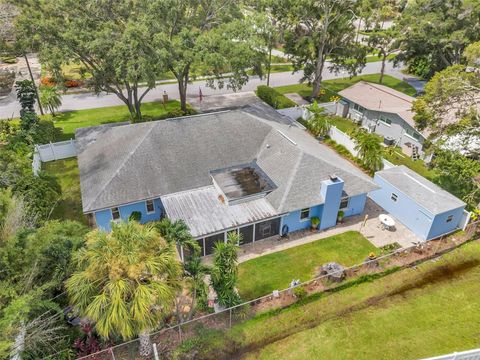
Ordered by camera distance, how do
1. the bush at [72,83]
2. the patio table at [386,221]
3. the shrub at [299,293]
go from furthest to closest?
1. the bush at [72,83]
2. the patio table at [386,221]
3. the shrub at [299,293]

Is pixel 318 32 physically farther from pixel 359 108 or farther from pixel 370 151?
pixel 370 151

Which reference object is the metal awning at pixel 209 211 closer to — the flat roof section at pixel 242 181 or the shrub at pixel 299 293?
the flat roof section at pixel 242 181

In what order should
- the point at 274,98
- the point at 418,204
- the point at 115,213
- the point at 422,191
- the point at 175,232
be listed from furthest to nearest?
the point at 274,98, the point at 422,191, the point at 418,204, the point at 115,213, the point at 175,232

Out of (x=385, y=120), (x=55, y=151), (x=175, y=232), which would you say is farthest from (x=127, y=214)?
(x=385, y=120)

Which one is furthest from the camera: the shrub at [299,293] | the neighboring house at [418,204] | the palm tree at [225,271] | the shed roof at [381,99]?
the shed roof at [381,99]

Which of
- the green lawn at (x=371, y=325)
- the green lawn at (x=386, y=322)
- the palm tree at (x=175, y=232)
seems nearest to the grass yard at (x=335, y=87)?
the green lawn at (x=386, y=322)

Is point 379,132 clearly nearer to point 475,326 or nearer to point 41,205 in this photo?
point 475,326

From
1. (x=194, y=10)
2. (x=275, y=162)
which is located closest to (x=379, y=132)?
(x=275, y=162)
